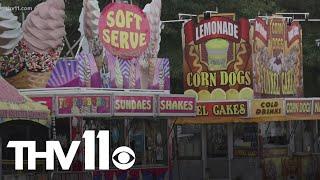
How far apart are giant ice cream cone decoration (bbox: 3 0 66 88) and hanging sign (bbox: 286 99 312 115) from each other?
7.06 m

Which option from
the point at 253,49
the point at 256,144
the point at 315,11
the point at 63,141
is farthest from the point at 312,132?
the point at 63,141

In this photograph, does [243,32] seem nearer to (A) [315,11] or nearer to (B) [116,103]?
(B) [116,103]

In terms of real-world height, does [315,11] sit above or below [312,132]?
above

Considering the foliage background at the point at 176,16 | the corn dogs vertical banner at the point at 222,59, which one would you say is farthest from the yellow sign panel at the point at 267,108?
the foliage background at the point at 176,16

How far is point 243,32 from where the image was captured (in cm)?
2523

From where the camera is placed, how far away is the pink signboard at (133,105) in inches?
782

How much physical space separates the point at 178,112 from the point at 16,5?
9465 mm

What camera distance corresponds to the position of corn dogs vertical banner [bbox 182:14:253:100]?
2519 centimetres

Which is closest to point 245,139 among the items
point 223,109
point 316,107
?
point 223,109

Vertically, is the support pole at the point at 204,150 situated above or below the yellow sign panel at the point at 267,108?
below

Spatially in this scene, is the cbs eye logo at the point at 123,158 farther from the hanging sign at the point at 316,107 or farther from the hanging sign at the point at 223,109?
the hanging sign at the point at 316,107

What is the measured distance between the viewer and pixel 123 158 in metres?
21.2

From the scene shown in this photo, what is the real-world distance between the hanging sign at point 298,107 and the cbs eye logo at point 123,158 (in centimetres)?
505

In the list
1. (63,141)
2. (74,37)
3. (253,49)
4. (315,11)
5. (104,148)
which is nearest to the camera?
(104,148)
